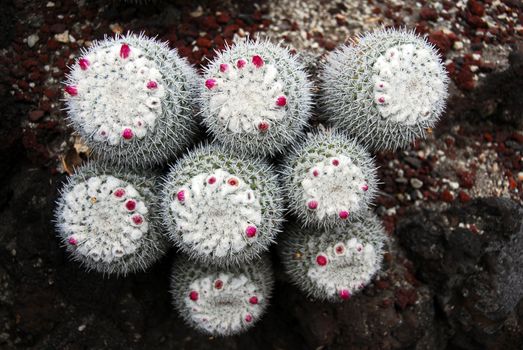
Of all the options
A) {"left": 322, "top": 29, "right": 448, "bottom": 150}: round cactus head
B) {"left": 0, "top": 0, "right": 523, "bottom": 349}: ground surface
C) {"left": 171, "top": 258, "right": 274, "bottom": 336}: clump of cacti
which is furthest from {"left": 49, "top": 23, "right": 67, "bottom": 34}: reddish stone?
{"left": 322, "top": 29, "right": 448, "bottom": 150}: round cactus head

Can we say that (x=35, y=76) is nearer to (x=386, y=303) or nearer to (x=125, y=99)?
(x=125, y=99)

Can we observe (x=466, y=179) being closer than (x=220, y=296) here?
No

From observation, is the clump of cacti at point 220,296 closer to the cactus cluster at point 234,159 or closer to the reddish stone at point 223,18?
the cactus cluster at point 234,159

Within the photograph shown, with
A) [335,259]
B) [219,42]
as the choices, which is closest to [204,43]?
[219,42]

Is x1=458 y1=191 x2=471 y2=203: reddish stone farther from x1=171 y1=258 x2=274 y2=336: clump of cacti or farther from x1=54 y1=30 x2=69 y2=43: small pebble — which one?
x1=54 y1=30 x2=69 y2=43: small pebble

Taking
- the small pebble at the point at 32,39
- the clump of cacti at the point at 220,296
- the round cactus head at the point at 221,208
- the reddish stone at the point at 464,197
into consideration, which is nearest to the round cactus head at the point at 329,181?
the round cactus head at the point at 221,208
